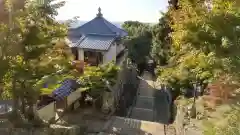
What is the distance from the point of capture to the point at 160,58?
993 inches

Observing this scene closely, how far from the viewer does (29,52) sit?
9.84m

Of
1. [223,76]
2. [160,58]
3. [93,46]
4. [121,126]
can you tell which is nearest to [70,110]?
[121,126]

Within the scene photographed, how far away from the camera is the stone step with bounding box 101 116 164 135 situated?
13124mm

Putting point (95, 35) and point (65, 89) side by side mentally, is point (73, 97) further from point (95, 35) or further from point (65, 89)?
point (95, 35)

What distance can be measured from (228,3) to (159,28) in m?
16.6

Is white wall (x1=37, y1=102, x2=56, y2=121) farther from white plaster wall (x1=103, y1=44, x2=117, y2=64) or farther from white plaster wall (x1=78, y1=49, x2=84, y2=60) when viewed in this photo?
white plaster wall (x1=78, y1=49, x2=84, y2=60)

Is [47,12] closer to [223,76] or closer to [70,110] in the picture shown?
[223,76]

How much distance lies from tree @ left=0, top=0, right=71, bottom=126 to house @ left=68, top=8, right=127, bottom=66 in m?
9.90

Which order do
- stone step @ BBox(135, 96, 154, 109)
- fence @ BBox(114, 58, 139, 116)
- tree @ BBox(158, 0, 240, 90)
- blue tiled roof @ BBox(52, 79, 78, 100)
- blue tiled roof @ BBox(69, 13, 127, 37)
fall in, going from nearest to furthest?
tree @ BBox(158, 0, 240, 90)
blue tiled roof @ BBox(52, 79, 78, 100)
fence @ BBox(114, 58, 139, 116)
stone step @ BBox(135, 96, 154, 109)
blue tiled roof @ BBox(69, 13, 127, 37)

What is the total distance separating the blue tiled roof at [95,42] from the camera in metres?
21.5

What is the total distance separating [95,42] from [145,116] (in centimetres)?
762

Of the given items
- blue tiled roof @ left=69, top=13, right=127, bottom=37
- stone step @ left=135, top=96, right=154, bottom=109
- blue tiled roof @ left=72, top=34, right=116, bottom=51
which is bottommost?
stone step @ left=135, top=96, right=154, bottom=109

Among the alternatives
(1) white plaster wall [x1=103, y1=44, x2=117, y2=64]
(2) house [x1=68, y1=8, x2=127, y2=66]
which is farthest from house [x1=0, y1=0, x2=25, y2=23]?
(1) white plaster wall [x1=103, y1=44, x2=117, y2=64]

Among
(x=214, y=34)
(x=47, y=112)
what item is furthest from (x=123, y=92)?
(x=214, y=34)
